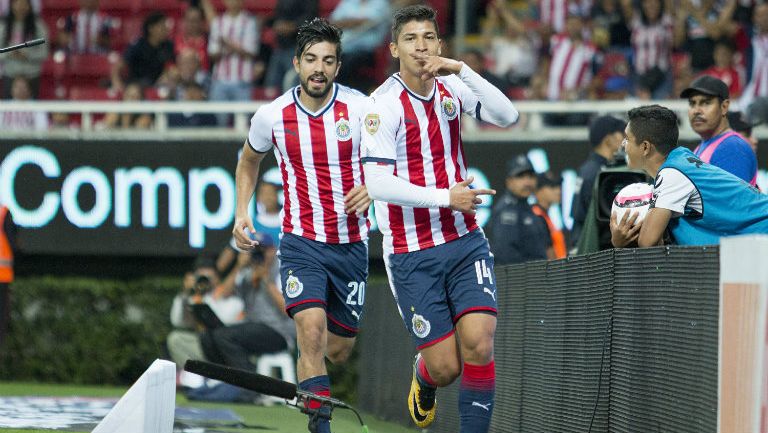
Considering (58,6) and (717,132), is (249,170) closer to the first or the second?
(717,132)

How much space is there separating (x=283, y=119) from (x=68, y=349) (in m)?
9.20

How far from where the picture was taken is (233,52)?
17953mm

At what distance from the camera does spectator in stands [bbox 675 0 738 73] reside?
16.3 m

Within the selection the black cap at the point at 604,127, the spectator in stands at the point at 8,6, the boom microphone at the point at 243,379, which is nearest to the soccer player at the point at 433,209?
the boom microphone at the point at 243,379

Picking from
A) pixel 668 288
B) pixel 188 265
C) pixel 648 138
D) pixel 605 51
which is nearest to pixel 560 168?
pixel 605 51

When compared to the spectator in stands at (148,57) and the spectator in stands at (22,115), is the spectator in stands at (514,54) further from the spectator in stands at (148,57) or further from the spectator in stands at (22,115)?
the spectator in stands at (22,115)

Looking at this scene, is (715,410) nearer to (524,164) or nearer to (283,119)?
(283,119)

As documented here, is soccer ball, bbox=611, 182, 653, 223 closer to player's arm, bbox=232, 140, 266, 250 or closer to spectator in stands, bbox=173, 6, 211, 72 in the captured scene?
player's arm, bbox=232, 140, 266, 250

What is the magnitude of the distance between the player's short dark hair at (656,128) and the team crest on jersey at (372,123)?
133cm

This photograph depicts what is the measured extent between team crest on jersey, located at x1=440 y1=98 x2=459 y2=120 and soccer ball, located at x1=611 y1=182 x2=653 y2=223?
0.97m

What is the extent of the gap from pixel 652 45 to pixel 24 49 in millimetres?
8206

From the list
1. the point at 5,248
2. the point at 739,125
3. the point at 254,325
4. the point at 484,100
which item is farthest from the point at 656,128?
the point at 254,325

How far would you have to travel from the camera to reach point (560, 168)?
14.9 m

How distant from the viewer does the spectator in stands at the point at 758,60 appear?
15.6 meters
